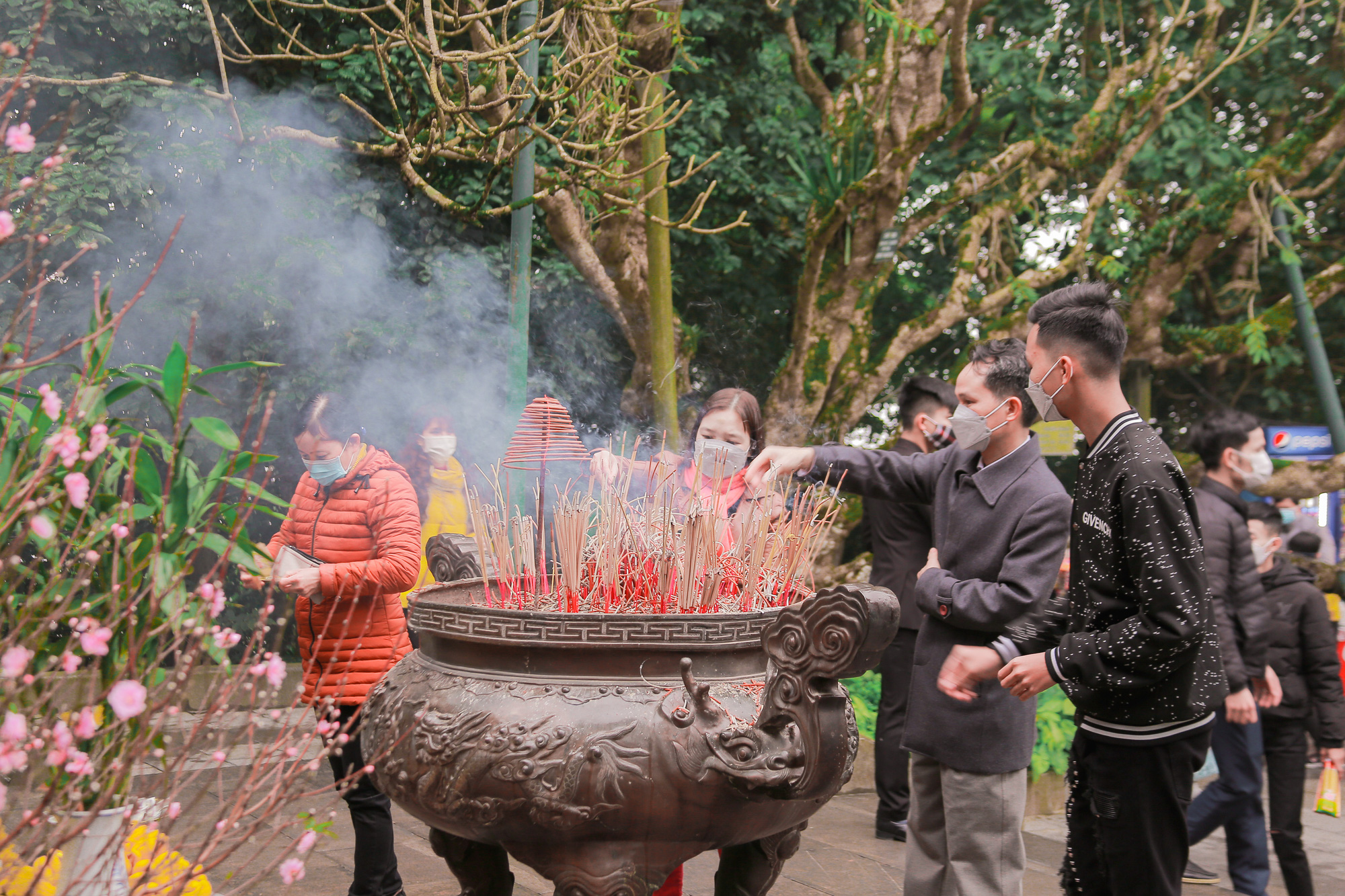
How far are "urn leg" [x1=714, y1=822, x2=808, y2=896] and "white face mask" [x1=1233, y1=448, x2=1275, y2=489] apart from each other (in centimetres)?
241

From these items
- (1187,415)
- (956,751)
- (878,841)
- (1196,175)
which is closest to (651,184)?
(878,841)

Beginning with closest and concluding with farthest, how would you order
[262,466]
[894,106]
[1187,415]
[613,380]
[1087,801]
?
1. [1087,801]
2. [262,466]
3. [894,106]
4. [613,380]
5. [1187,415]

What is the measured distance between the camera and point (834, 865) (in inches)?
159

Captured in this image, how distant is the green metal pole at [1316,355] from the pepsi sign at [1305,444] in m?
0.08

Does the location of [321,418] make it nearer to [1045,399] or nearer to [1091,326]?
[1045,399]

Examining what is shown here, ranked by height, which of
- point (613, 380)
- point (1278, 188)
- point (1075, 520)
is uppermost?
point (1278, 188)

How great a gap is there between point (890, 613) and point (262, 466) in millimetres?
5627

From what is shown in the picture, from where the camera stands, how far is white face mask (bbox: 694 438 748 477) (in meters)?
2.91

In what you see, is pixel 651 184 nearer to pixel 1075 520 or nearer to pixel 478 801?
pixel 1075 520

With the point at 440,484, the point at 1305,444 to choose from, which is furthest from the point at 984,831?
the point at 1305,444

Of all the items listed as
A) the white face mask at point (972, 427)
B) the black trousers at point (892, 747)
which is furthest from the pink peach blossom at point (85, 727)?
the black trousers at point (892, 747)

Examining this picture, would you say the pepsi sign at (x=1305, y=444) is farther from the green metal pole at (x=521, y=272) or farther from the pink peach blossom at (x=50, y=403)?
the pink peach blossom at (x=50, y=403)

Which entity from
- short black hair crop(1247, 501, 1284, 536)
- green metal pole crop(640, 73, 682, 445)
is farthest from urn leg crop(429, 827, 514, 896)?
green metal pole crop(640, 73, 682, 445)

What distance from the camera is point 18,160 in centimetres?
537
